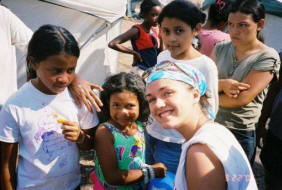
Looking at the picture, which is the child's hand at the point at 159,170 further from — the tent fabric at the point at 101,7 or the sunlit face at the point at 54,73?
the tent fabric at the point at 101,7

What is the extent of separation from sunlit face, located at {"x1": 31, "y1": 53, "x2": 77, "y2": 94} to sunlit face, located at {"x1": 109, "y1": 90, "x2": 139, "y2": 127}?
34 cm

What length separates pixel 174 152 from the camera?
1.97m

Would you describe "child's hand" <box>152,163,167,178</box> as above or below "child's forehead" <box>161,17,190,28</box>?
below

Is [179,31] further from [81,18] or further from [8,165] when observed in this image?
[81,18]

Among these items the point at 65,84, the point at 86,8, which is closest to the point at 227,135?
the point at 65,84

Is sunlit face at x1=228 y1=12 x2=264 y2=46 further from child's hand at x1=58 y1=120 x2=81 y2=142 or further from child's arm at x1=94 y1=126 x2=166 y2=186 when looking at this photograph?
child's hand at x1=58 y1=120 x2=81 y2=142

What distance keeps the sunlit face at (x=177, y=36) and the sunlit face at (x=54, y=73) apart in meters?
0.74

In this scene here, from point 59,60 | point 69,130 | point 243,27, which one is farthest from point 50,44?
point 243,27

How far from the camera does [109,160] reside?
1672 mm

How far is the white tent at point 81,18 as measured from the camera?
4389 millimetres

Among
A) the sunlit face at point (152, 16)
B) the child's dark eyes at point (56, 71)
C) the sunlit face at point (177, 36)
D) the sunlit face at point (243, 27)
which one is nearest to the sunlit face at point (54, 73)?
the child's dark eyes at point (56, 71)

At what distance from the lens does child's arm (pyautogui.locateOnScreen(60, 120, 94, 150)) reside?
147 centimetres

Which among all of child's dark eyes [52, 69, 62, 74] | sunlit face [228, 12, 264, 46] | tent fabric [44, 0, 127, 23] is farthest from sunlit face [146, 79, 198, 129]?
tent fabric [44, 0, 127, 23]

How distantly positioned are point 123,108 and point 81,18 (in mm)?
3164
